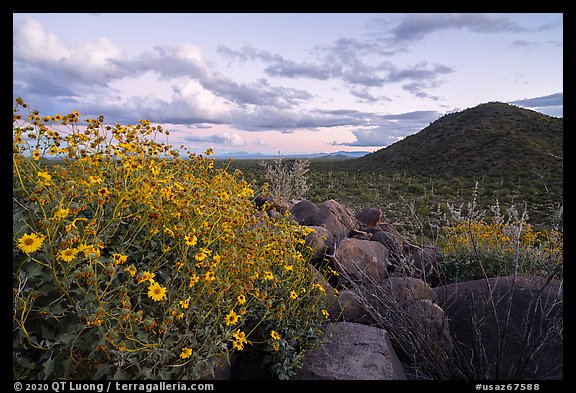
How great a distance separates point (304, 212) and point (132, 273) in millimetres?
5565

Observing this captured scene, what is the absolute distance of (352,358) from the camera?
3008 mm

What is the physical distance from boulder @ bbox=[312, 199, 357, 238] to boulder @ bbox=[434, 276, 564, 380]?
2.43 m

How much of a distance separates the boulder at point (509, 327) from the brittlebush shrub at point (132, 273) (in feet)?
4.79

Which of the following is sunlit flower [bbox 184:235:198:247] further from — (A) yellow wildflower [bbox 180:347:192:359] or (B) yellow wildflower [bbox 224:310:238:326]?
(A) yellow wildflower [bbox 180:347:192:359]

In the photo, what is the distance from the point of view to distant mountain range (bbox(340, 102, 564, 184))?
29013 mm

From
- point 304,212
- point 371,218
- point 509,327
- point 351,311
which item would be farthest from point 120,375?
point 371,218

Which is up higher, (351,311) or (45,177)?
(45,177)

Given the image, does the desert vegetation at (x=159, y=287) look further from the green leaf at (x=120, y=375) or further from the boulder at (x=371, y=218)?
the boulder at (x=371, y=218)

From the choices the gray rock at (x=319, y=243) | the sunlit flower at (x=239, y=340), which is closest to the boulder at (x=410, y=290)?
the gray rock at (x=319, y=243)

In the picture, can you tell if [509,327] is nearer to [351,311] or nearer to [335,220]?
[351,311]
